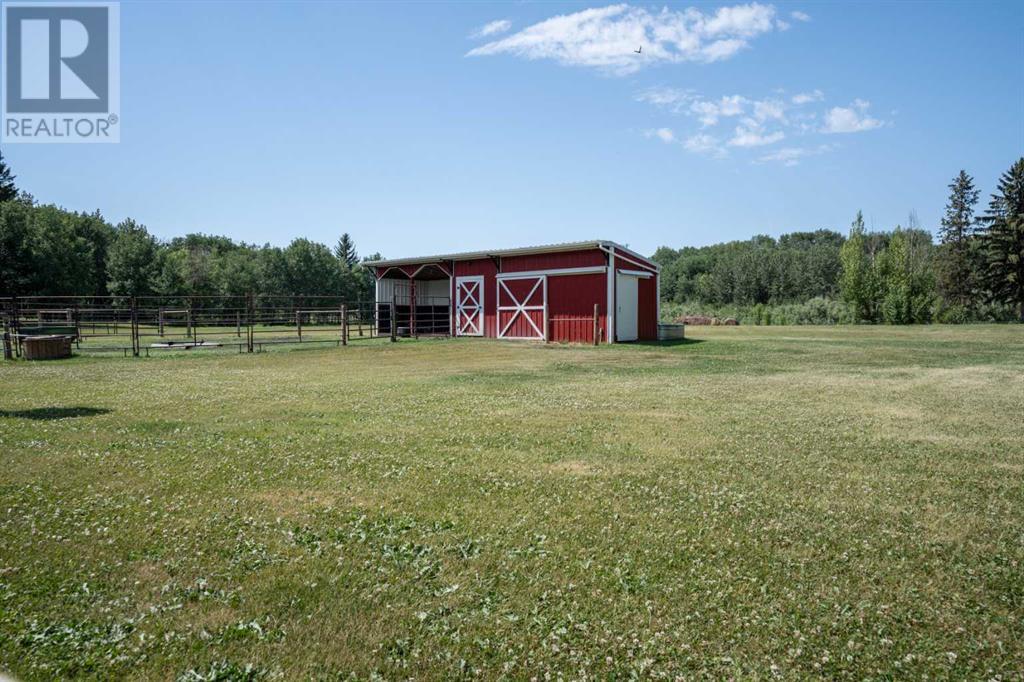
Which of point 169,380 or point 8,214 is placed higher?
point 8,214

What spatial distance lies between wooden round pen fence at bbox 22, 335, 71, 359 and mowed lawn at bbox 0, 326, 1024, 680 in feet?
40.9

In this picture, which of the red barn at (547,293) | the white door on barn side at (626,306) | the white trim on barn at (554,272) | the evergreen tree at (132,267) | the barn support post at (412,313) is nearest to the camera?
the white trim on barn at (554,272)

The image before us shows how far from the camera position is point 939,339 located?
31766 mm

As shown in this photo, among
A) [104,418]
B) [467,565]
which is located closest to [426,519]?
[467,565]

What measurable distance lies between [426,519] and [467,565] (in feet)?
3.22

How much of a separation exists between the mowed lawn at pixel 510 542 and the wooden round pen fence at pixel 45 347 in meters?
12.5

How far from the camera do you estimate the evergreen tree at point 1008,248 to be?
180 feet

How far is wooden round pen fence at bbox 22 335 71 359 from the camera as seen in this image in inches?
822

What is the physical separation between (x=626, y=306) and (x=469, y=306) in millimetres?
8780

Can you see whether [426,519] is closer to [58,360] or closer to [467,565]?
[467,565]

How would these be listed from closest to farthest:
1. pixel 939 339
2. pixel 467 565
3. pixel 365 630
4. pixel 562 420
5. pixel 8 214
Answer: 1. pixel 365 630
2. pixel 467 565
3. pixel 562 420
4. pixel 939 339
5. pixel 8 214

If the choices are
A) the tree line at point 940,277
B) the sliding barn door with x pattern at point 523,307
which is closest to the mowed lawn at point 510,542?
the sliding barn door with x pattern at point 523,307

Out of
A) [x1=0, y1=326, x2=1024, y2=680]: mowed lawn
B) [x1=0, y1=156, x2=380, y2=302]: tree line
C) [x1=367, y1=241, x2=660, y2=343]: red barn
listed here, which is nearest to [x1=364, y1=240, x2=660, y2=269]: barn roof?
[x1=367, y1=241, x2=660, y2=343]: red barn

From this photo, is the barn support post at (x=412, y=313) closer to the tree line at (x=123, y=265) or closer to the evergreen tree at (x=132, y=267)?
the tree line at (x=123, y=265)
